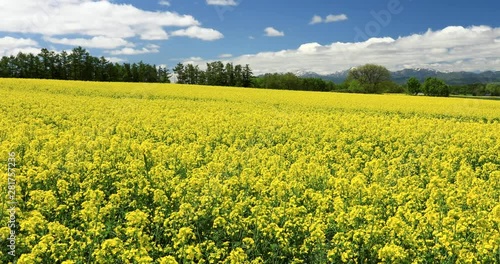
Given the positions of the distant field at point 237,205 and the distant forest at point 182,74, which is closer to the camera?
the distant field at point 237,205

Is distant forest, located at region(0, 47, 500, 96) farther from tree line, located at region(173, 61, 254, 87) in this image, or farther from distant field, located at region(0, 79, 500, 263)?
distant field, located at region(0, 79, 500, 263)

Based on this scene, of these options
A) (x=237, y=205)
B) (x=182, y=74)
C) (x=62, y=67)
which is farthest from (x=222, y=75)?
(x=237, y=205)

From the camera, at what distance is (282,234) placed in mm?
5398

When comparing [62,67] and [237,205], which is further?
[62,67]

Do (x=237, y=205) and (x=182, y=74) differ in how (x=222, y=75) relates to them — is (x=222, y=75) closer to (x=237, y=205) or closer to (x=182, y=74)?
(x=182, y=74)

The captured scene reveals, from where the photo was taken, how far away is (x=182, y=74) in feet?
307

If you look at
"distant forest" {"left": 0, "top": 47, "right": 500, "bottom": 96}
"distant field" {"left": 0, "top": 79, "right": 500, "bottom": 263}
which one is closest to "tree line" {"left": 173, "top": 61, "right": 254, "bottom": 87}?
"distant forest" {"left": 0, "top": 47, "right": 500, "bottom": 96}

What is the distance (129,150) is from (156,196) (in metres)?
4.08

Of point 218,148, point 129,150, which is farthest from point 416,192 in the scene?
point 129,150

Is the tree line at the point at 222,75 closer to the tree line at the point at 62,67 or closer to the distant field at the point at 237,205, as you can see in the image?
the tree line at the point at 62,67

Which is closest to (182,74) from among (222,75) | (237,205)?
(222,75)

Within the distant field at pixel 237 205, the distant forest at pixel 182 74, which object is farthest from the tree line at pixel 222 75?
the distant field at pixel 237 205

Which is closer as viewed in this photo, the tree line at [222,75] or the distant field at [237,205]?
the distant field at [237,205]

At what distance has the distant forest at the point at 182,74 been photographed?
83.0 meters
